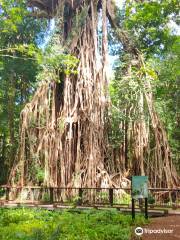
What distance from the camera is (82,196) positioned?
12281 mm

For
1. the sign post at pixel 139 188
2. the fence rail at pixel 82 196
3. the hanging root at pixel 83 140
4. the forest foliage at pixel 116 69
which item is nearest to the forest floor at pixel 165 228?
the sign post at pixel 139 188

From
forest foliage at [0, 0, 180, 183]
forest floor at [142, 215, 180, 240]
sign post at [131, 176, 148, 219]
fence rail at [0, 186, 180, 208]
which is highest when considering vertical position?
forest foliage at [0, 0, 180, 183]

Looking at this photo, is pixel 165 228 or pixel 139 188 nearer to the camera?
pixel 165 228

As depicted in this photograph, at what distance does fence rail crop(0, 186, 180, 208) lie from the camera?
1216 cm

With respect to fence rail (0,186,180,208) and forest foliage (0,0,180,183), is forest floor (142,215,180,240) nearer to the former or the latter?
A: fence rail (0,186,180,208)

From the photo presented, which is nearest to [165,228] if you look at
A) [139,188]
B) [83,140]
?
[139,188]

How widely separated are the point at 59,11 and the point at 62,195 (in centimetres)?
794

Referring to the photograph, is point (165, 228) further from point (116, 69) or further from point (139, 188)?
point (116, 69)

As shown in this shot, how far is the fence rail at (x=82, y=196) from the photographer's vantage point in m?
12.2

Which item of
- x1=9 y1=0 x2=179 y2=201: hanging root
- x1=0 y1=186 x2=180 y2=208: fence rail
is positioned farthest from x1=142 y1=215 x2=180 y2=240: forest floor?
x1=9 y1=0 x2=179 y2=201: hanging root

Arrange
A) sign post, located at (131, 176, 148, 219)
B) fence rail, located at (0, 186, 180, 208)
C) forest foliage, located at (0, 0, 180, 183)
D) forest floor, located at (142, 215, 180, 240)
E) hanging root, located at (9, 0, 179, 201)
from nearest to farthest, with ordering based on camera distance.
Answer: forest floor, located at (142, 215, 180, 240), sign post, located at (131, 176, 148, 219), fence rail, located at (0, 186, 180, 208), hanging root, located at (9, 0, 179, 201), forest foliage, located at (0, 0, 180, 183)

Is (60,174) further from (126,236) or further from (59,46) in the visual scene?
(126,236)

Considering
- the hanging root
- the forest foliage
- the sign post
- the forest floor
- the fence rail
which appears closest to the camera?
the forest floor

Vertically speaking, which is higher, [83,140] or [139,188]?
[83,140]
